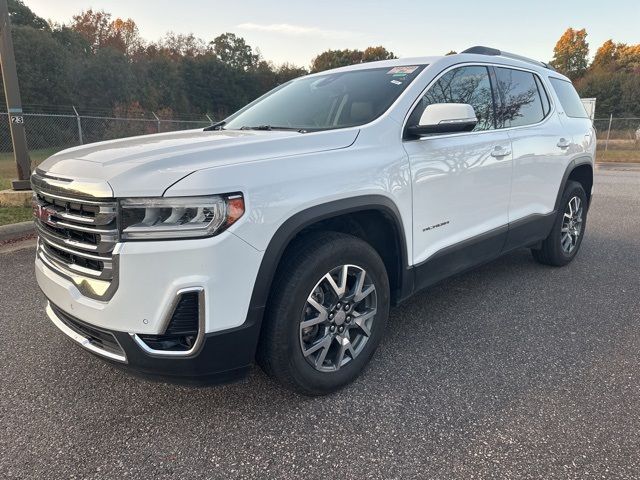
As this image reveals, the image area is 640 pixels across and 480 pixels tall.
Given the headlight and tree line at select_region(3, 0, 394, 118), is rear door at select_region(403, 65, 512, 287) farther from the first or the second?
tree line at select_region(3, 0, 394, 118)

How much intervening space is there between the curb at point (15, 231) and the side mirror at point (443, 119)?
5322mm

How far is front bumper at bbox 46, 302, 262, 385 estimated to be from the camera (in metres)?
2.11

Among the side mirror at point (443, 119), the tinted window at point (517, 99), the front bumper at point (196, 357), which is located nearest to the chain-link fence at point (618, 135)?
the tinted window at point (517, 99)

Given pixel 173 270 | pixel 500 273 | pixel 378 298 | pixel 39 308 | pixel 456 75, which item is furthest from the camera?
pixel 500 273

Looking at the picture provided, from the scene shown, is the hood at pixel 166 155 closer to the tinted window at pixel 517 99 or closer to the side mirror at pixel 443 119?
the side mirror at pixel 443 119

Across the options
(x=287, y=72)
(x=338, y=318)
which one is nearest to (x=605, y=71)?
(x=287, y=72)

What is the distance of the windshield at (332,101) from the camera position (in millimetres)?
3066

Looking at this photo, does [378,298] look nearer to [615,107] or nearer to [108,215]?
[108,215]

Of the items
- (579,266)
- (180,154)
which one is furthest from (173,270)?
(579,266)

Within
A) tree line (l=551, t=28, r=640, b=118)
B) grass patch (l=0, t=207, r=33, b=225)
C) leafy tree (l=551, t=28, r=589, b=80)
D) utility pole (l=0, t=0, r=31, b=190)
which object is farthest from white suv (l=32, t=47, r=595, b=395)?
leafy tree (l=551, t=28, r=589, b=80)

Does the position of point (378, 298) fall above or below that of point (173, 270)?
below

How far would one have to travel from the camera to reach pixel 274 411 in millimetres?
2484

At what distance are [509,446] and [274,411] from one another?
1.15 metres

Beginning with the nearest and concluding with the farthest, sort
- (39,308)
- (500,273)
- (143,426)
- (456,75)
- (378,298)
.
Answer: (143,426) → (378,298) → (456,75) → (39,308) → (500,273)
